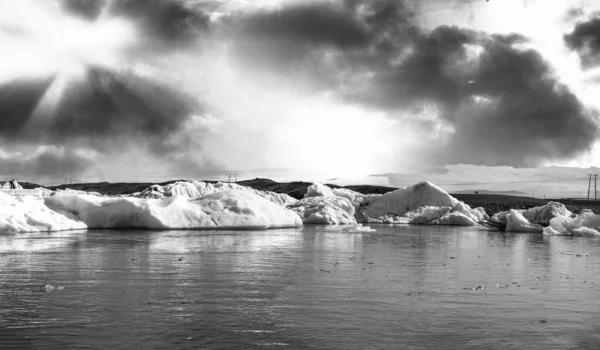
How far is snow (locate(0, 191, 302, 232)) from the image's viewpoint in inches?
1368

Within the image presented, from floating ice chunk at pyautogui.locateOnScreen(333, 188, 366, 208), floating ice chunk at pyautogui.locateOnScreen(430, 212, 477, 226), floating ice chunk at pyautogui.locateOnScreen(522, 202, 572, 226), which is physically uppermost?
floating ice chunk at pyautogui.locateOnScreen(333, 188, 366, 208)

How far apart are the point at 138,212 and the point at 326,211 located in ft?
75.1

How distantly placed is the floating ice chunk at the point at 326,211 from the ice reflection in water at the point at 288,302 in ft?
114

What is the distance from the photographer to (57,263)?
1786 cm

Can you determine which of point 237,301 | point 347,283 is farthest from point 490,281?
point 237,301

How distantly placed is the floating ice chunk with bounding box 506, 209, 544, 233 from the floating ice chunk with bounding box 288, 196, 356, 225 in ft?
47.4

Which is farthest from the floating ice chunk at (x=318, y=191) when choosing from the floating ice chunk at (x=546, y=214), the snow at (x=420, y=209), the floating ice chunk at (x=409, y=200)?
the floating ice chunk at (x=546, y=214)

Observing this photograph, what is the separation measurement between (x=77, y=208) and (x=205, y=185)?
3021cm

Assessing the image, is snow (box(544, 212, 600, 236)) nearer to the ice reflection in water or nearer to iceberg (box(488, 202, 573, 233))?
iceberg (box(488, 202, 573, 233))

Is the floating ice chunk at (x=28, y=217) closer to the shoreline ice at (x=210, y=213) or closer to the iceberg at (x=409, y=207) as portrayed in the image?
the shoreline ice at (x=210, y=213)

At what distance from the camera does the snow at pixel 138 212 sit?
34.8 metres

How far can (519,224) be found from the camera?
50875 mm

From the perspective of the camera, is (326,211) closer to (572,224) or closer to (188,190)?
(188,190)

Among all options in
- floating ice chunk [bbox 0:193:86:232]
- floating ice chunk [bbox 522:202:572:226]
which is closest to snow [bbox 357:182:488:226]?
floating ice chunk [bbox 522:202:572:226]
